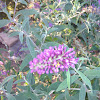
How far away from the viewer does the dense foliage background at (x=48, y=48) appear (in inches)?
40.5

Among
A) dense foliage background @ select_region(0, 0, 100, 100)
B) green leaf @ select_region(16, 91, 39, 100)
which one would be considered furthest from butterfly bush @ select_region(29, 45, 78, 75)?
green leaf @ select_region(16, 91, 39, 100)

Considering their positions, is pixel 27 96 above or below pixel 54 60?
below

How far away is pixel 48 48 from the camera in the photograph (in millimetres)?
1155

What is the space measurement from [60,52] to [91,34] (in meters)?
1.26

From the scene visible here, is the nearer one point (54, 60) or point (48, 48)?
point (54, 60)

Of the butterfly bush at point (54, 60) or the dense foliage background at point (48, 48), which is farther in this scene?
the dense foliage background at point (48, 48)

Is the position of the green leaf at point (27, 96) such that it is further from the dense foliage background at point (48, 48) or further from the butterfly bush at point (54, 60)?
the butterfly bush at point (54, 60)

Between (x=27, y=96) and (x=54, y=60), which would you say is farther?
(x=27, y=96)

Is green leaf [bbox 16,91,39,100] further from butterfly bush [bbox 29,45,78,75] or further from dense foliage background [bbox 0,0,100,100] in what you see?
butterfly bush [bbox 29,45,78,75]

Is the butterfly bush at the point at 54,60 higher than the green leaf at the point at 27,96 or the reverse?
higher

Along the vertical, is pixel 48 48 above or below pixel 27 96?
above

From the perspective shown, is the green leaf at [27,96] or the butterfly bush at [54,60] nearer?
the butterfly bush at [54,60]

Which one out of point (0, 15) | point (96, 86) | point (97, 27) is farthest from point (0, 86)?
point (0, 15)

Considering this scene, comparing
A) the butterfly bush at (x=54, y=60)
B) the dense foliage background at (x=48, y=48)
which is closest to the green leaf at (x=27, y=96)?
the dense foliage background at (x=48, y=48)
